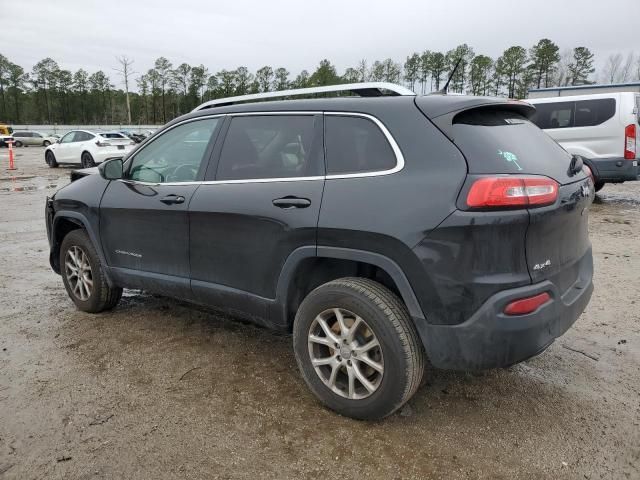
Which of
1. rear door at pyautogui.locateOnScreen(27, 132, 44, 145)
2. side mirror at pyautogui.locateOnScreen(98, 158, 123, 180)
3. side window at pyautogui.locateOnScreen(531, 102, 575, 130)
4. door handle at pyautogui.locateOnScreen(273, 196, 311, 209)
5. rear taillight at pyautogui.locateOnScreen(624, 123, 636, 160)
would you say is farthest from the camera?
rear door at pyautogui.locateOnScreen(27, 132, 44, 145)

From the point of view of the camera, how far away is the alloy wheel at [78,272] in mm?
4410

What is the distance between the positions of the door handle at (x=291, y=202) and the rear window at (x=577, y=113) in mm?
8372

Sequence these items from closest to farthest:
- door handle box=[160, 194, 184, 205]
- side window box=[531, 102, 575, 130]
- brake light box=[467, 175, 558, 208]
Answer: brake light box=[467, 175, 558, 208], door handle box=[160, 194, 184, 205], side window box=[531, 102, 575, 130]

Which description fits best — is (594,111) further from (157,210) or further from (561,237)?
(157,210)

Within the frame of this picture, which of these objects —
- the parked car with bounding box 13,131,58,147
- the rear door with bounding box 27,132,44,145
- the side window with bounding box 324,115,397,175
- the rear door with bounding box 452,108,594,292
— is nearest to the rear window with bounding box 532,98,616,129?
the rear door with bounding box 452,108,594,292

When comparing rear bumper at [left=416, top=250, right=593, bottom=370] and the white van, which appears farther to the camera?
the white van

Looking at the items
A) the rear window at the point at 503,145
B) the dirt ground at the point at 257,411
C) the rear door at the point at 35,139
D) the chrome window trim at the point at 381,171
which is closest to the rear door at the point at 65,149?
the dirt ground at the point at 257,411

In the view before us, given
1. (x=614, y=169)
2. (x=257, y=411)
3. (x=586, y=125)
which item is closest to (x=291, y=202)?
(x=257, y=411)

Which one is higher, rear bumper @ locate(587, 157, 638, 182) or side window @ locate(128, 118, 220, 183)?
side window @ locate(128, 118, 220, 183)

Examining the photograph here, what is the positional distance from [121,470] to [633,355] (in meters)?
3.38

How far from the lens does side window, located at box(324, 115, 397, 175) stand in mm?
2732

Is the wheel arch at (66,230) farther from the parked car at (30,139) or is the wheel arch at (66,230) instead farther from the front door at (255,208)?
the parked car at (30,139)

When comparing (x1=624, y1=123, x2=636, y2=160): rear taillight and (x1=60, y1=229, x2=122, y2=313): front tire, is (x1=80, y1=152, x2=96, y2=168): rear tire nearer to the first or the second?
(x1=60, y1=229, x2=122, y2=313): front tire

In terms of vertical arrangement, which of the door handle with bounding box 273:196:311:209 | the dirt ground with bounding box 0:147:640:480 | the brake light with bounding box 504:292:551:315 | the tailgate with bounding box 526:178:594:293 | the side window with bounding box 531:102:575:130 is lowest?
the dirt ground with bounding box 0:147:640:480
